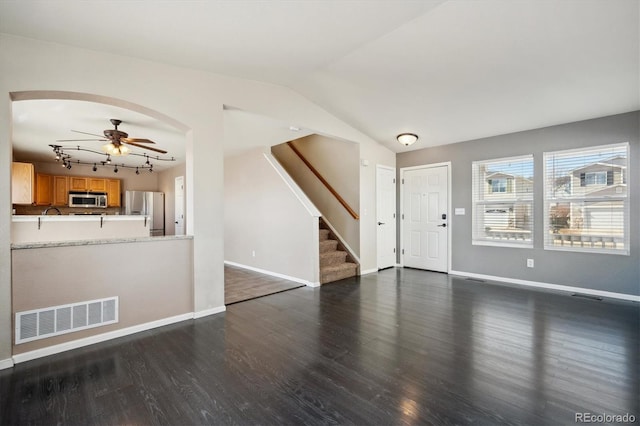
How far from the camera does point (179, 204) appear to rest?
830 centimetres

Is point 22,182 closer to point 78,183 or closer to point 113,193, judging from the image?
point 78,183

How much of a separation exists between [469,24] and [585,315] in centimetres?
331

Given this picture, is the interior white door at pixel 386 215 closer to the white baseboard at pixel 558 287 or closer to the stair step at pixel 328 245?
the stair step at pixel 328 245

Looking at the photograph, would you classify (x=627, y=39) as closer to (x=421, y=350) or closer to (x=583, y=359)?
(x=583, y=359)

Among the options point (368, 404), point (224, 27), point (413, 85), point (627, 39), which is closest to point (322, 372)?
point (368, 404)

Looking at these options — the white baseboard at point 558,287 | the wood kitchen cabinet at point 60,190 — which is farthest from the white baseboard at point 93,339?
the wood kitchen cabinet at point 60,190

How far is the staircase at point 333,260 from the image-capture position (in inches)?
194

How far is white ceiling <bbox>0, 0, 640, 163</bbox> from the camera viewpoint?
2.30 m

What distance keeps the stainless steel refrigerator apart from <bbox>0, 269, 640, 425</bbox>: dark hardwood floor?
21.4ft

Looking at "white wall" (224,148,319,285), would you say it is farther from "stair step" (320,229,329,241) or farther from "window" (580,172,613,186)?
"window" (580,172,613,186)

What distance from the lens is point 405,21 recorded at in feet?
8.54

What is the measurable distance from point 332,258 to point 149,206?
20.1 feet

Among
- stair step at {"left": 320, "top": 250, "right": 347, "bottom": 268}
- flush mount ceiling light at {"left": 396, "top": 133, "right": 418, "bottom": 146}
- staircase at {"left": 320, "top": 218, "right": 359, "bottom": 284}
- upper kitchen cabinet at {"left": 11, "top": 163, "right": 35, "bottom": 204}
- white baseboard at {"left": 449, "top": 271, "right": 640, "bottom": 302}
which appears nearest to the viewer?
white baseboard at {"left": 449, "top": 271, "right": 640, "bottom": 302}

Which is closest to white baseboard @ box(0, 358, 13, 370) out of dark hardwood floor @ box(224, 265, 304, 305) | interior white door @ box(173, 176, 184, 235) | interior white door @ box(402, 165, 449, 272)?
dark hardwood floor @ box(224, 265, 304, 305)
